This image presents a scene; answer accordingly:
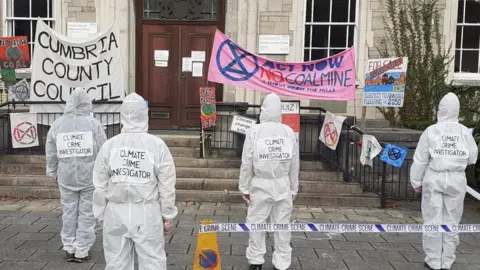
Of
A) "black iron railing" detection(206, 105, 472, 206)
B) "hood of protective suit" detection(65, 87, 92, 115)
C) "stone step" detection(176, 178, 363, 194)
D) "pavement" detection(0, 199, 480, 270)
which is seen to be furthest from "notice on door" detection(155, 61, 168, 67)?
"hood of protective suit" detection(65, 87, 92, 115)

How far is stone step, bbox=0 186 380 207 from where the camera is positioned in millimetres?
7789

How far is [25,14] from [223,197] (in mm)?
7276

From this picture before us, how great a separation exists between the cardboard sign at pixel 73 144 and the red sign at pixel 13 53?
18.3ft

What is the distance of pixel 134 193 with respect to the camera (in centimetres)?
356

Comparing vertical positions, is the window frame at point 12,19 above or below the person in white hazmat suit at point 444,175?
above

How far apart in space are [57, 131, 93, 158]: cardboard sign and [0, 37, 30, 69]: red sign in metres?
5.58

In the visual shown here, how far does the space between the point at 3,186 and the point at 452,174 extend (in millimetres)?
7293

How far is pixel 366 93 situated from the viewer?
26.8ft

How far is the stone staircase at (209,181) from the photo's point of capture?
307 inches

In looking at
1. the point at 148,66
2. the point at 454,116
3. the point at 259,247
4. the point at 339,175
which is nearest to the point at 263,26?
the point at 148,66

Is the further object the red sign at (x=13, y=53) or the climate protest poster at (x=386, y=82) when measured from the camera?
the red sign at (x=13, y=53)

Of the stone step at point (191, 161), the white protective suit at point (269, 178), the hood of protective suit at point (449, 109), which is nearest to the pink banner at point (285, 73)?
the stone step at point (191, 161)

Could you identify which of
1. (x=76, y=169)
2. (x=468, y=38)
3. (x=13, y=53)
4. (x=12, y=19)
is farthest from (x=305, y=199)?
(x=12, y=19)

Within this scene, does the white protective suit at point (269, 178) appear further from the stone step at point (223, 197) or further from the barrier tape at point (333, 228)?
the stone step at point (223, 197)
